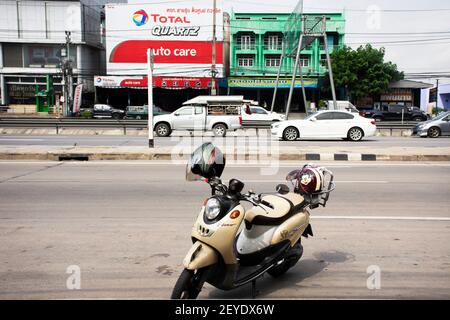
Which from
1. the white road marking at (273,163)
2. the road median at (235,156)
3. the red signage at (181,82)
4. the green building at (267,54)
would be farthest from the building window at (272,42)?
the white road marking at (273,163)

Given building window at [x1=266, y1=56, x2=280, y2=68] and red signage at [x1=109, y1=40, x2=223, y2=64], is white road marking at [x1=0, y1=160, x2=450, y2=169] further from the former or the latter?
building window at [x1=266, y1=56, x2=280, y2=68]

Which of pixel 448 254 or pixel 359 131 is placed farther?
pixel 359 131

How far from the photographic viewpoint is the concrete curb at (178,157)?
12.8 meters

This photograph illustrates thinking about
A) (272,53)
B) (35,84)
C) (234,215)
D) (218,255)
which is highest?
(272,53)

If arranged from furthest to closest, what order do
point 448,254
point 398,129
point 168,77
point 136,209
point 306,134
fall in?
point 168,77, point 398,129, point 306,134, point 136,209, point 448,254

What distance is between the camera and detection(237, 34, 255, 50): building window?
4831cm

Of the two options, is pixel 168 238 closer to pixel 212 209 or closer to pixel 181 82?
pixel 212 209

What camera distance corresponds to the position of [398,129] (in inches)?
958

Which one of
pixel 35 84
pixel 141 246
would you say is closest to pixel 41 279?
pixel 141 246

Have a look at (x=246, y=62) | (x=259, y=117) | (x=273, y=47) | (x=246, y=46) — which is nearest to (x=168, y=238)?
(x=259, y=117)

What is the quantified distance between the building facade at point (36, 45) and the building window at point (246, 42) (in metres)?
16.9

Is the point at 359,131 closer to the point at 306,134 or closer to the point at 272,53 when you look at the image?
the point at 306,134

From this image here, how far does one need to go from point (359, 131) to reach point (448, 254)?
14790mm

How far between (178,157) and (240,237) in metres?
9.19
